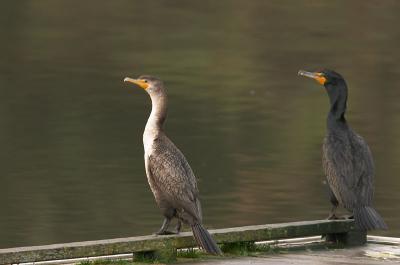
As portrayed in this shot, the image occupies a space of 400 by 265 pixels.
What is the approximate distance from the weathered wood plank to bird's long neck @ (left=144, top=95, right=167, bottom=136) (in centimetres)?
81

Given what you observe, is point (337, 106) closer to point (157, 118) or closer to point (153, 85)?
point (153, 85)

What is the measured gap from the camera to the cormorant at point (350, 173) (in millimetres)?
11281

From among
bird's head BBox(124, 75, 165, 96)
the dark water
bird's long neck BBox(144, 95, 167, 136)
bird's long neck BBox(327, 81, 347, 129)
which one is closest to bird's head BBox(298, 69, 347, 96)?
bird's long neck BBox(327, 81, 347, 129)

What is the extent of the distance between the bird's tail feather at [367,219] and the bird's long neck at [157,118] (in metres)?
1.56

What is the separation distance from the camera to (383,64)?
30578 mm

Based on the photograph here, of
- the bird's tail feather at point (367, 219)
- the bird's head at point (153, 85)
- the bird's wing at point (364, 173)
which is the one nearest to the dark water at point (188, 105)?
the bird's head at point (153, 85)

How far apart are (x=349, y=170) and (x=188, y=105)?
36.9 ft

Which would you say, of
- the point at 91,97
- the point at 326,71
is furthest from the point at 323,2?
the point at 326,71

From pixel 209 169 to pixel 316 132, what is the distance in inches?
170

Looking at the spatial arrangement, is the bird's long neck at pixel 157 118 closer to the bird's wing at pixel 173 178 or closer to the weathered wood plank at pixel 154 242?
the bird's wing at pixel 173 178

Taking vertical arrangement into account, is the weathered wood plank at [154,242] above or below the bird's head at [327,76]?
below

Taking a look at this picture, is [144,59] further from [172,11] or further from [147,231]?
[147,231]

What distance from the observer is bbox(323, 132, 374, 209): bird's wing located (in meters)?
11.4

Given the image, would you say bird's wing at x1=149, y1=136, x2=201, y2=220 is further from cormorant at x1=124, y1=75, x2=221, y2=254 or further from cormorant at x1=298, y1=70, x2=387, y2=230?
cormorant at x1=298, y1=70, x2=387, y2=230
